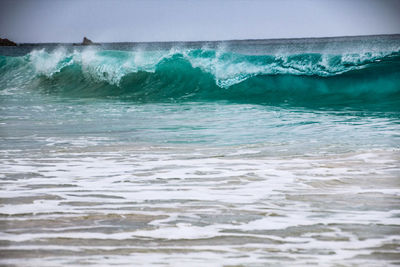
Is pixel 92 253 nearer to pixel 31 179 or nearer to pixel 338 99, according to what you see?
pixel 31 179

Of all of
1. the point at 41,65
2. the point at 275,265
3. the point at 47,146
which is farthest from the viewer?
the point at 41,65

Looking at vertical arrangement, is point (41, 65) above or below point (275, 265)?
above

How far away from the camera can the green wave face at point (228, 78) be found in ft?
31.2

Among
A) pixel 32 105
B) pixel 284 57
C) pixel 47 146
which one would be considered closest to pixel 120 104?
pixel 32 105

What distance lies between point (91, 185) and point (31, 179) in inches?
18.7

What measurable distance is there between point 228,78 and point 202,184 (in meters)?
8.14

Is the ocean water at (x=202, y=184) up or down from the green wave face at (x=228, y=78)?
down

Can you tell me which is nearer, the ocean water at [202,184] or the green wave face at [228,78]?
the ocean water at [202,184]

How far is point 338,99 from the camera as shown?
9156 millimetres

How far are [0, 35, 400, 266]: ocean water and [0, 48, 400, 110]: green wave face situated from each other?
84 cm

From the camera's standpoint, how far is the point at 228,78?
36.9ft

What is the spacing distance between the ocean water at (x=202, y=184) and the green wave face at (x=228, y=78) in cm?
84

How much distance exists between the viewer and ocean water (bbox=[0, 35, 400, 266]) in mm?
2180

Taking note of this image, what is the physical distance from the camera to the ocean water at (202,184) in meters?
2.18
